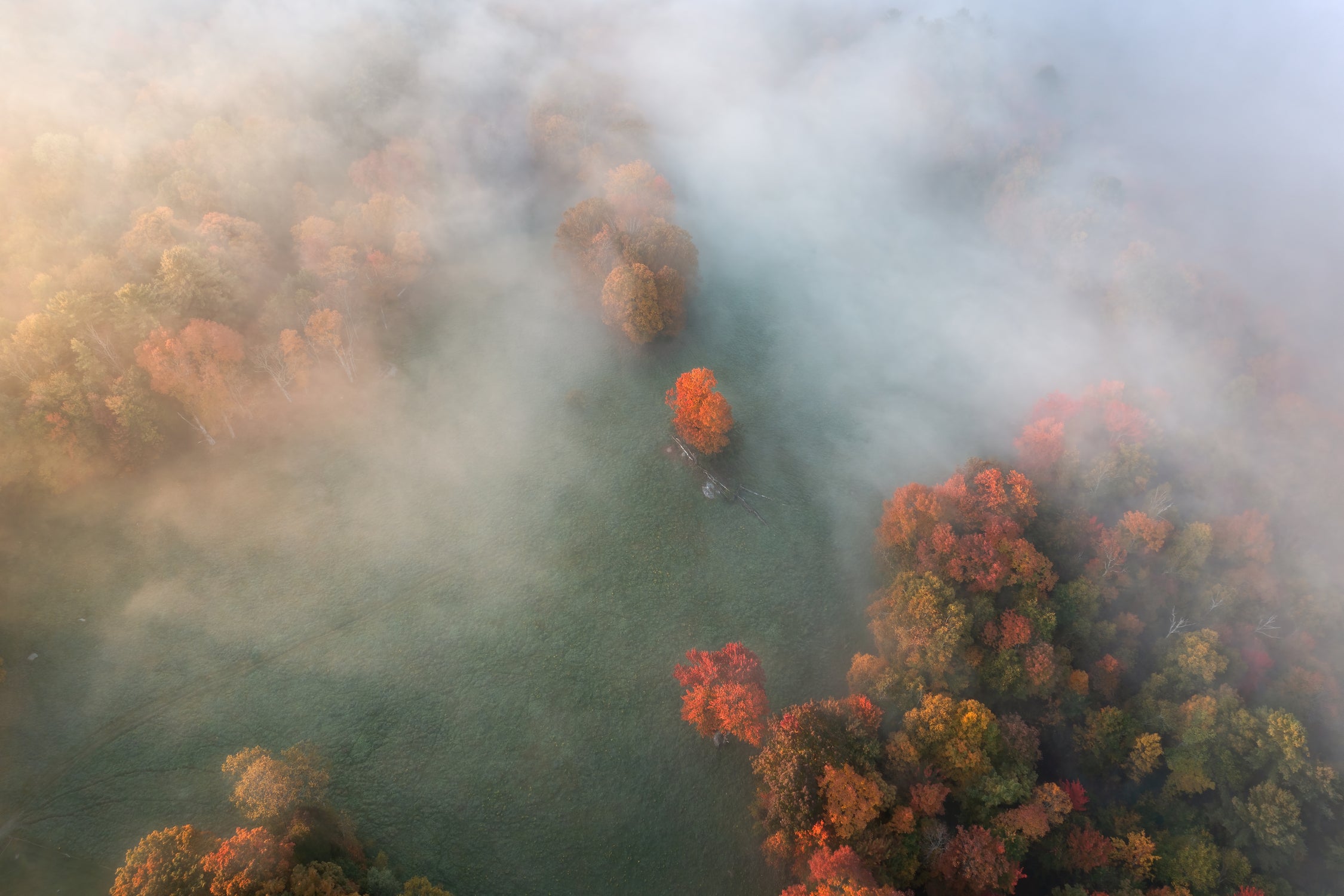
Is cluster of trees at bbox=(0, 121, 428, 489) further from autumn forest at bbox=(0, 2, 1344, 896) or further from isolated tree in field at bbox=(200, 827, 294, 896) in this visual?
isolated tree in field at bbox=(200, 827, 294, 896)

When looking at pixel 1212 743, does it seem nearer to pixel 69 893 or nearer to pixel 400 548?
pixel 400 548

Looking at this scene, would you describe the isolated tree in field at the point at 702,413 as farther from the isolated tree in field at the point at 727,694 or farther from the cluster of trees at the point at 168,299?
the cluster of trees at the point at 168,299

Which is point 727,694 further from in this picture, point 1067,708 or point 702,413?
point 1067,708

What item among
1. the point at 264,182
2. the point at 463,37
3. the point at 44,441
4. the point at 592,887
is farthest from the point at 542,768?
the point at 463,37

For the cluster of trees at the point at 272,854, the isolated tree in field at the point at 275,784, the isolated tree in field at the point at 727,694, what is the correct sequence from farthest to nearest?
the isolated tree in field at the point at 727,694
the isolated tree in field at the point at 275,784
the cluster of trees at the point at 272,854

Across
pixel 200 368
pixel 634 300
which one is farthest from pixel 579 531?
pixel 200 368

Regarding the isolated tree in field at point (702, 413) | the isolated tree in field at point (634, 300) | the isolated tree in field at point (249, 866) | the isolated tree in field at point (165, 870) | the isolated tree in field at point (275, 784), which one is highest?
the isolated tree in field at point (634, 300)

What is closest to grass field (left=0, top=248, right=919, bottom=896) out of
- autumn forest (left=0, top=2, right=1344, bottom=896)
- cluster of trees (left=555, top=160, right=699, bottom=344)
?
autumn forest (left=0, top=2, right=1344, bottom=896)

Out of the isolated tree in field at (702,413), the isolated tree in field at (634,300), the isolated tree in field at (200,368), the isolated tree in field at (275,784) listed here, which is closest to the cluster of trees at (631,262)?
the isolated tree in field at (634,300)
